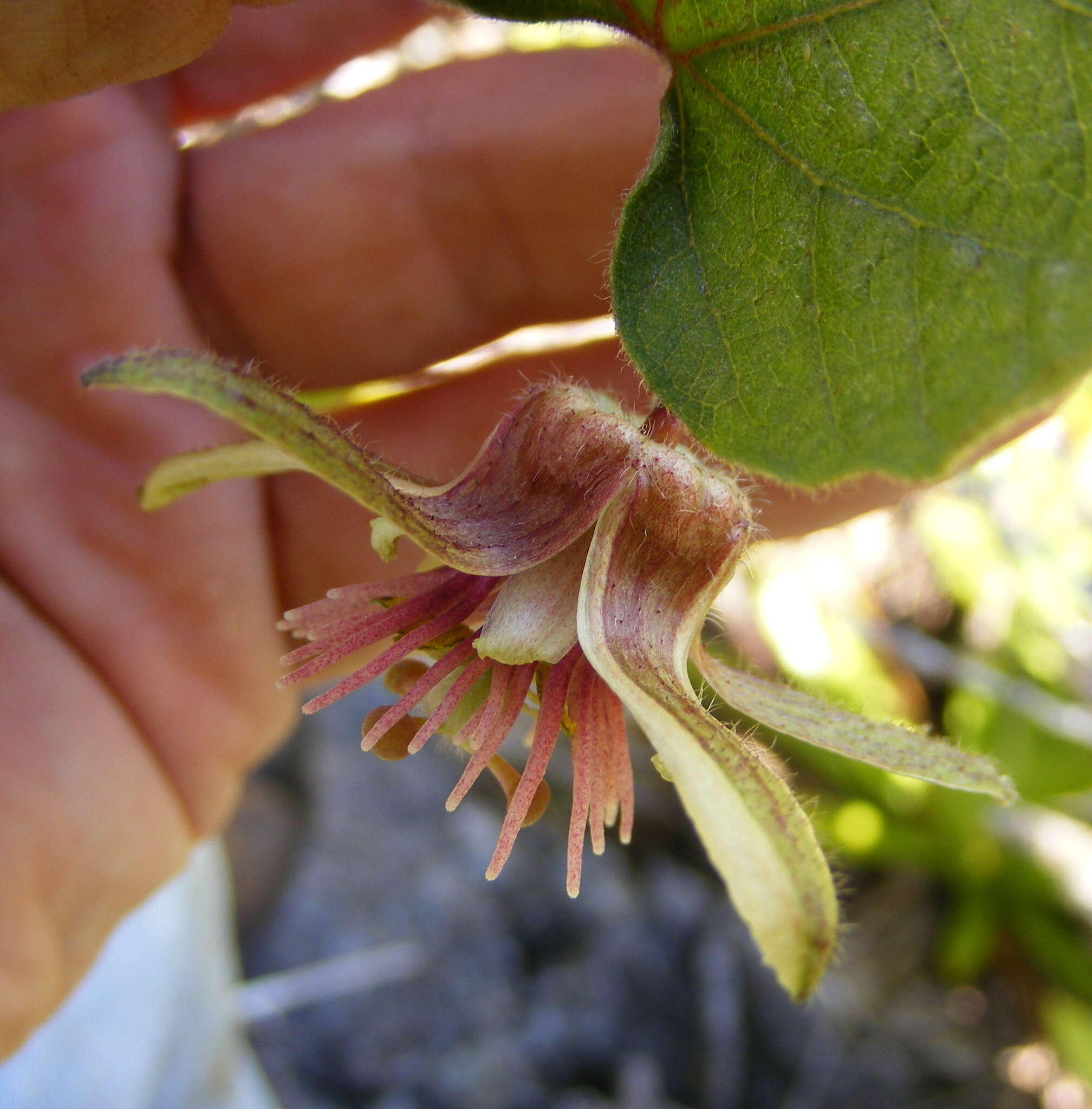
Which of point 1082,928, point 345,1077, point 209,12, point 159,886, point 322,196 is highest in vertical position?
point 209,12

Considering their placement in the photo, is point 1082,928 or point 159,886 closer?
point 159,886

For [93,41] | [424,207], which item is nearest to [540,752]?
[93,41]

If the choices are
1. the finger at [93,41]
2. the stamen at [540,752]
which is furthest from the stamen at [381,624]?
the finger at [93,41]

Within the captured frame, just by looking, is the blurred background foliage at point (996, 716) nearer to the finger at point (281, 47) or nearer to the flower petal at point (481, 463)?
the finger at point (281, 47)

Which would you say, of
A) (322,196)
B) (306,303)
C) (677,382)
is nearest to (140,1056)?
(306,303)

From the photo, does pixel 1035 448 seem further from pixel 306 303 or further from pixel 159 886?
pixel 159 886

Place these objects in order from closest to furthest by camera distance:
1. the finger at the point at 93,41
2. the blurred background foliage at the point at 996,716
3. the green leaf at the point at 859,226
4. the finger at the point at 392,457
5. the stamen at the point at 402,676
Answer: the green leaf at the point at 859,226
the finger at the point at 93,41
the stamen at the point at 402,676
the finger at the point at 392,457
the blurred background foliage at the point at 996,716
